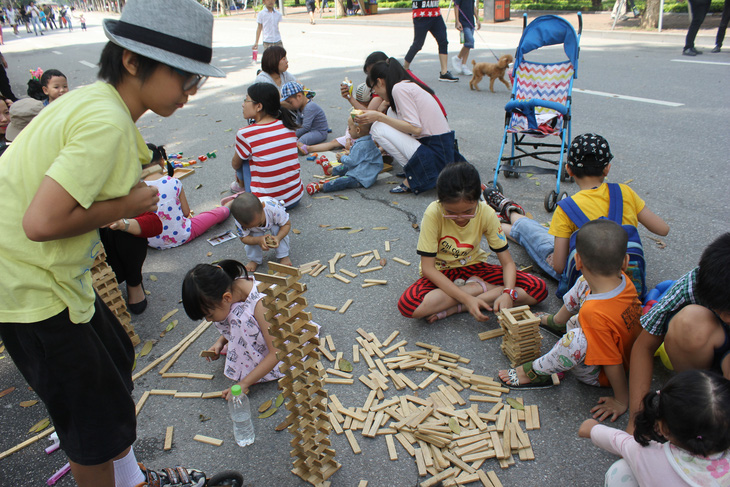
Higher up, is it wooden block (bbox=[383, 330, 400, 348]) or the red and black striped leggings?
the red and black striped leggings

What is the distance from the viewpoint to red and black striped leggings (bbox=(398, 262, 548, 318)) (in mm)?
3738

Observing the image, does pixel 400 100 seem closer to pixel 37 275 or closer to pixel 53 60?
pixel 37 275

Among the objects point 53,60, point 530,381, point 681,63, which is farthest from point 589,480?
point 53,60

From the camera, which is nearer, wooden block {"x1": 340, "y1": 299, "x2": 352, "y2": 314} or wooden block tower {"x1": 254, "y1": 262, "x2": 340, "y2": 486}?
wooden block tower {"x1": 254, "y1": 262, "x2": 340, "y2": 486}

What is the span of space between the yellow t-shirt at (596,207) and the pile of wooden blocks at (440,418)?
4.06 ft

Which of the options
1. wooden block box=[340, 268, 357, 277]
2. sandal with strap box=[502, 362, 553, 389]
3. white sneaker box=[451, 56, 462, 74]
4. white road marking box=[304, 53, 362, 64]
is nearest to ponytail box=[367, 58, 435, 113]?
wooden block box=[340, 268, 357, 277]

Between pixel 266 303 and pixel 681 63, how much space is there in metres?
12.1

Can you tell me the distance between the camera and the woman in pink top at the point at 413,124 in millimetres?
5793

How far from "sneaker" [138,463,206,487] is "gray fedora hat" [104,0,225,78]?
77.5 inches

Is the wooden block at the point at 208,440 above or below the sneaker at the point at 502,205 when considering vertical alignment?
below

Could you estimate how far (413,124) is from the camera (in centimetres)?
585

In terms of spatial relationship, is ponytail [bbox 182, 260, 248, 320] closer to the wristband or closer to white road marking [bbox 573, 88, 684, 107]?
the wristband

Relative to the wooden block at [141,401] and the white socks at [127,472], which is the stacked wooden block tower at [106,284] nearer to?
the wooden block at [141,401]

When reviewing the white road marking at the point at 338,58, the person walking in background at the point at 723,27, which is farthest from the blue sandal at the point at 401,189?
the person walking in background at the point at 723,27
